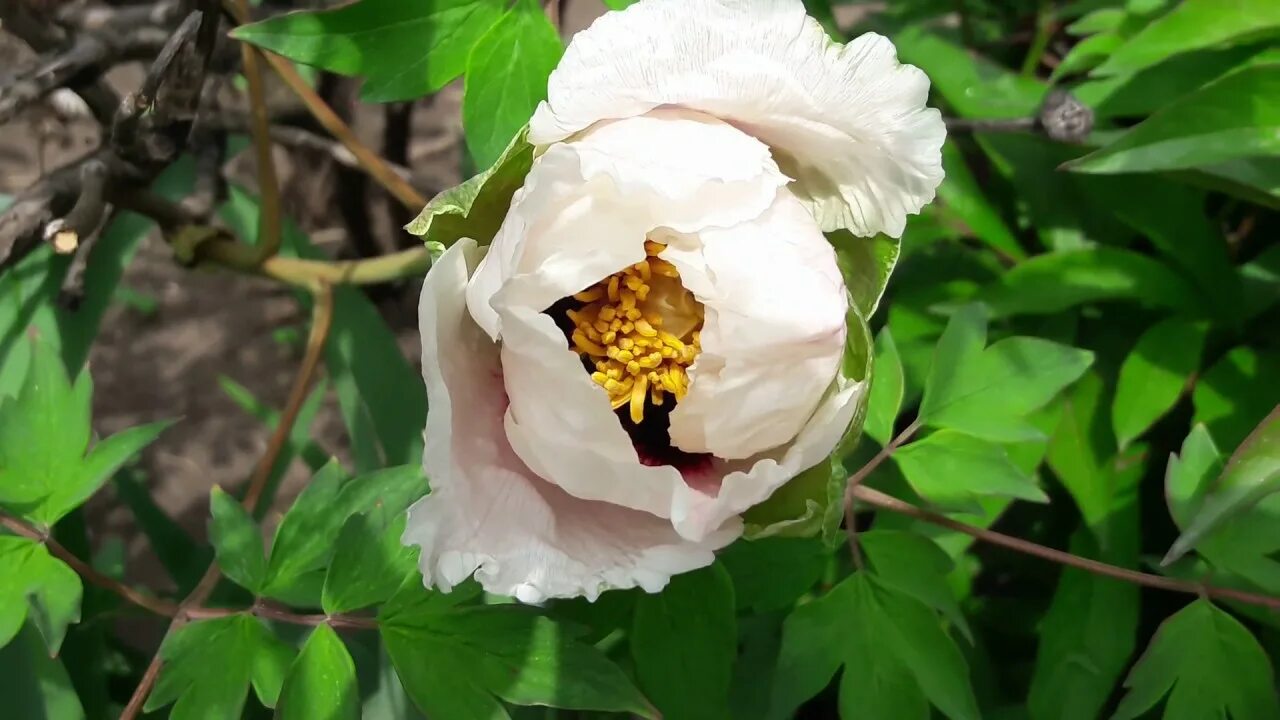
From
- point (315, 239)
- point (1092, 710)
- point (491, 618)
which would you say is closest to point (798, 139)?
→ point (491, 618)

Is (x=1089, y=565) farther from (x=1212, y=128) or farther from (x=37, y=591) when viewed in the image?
(x=37, y=591)

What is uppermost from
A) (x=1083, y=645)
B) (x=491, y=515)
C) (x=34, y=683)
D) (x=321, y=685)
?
(x=491, y=515)

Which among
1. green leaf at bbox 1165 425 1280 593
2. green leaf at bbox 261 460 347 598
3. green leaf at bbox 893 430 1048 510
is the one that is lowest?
green leaf at bbox 1165 425 1280 593

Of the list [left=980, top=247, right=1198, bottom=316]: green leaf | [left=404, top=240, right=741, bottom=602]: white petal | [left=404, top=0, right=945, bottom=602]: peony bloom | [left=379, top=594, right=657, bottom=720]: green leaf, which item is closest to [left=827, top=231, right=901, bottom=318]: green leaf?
[left=404, top=0, right=945, bottom=602]: peony bloom

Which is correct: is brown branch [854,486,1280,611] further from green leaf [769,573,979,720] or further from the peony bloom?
the peony bloom

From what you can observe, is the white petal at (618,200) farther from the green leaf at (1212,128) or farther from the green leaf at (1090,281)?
the green leaf at (1090,281)

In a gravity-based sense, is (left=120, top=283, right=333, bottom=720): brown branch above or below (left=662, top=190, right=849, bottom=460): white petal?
below

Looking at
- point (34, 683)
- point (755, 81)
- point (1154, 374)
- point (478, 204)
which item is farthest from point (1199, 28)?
point (34, 683)
